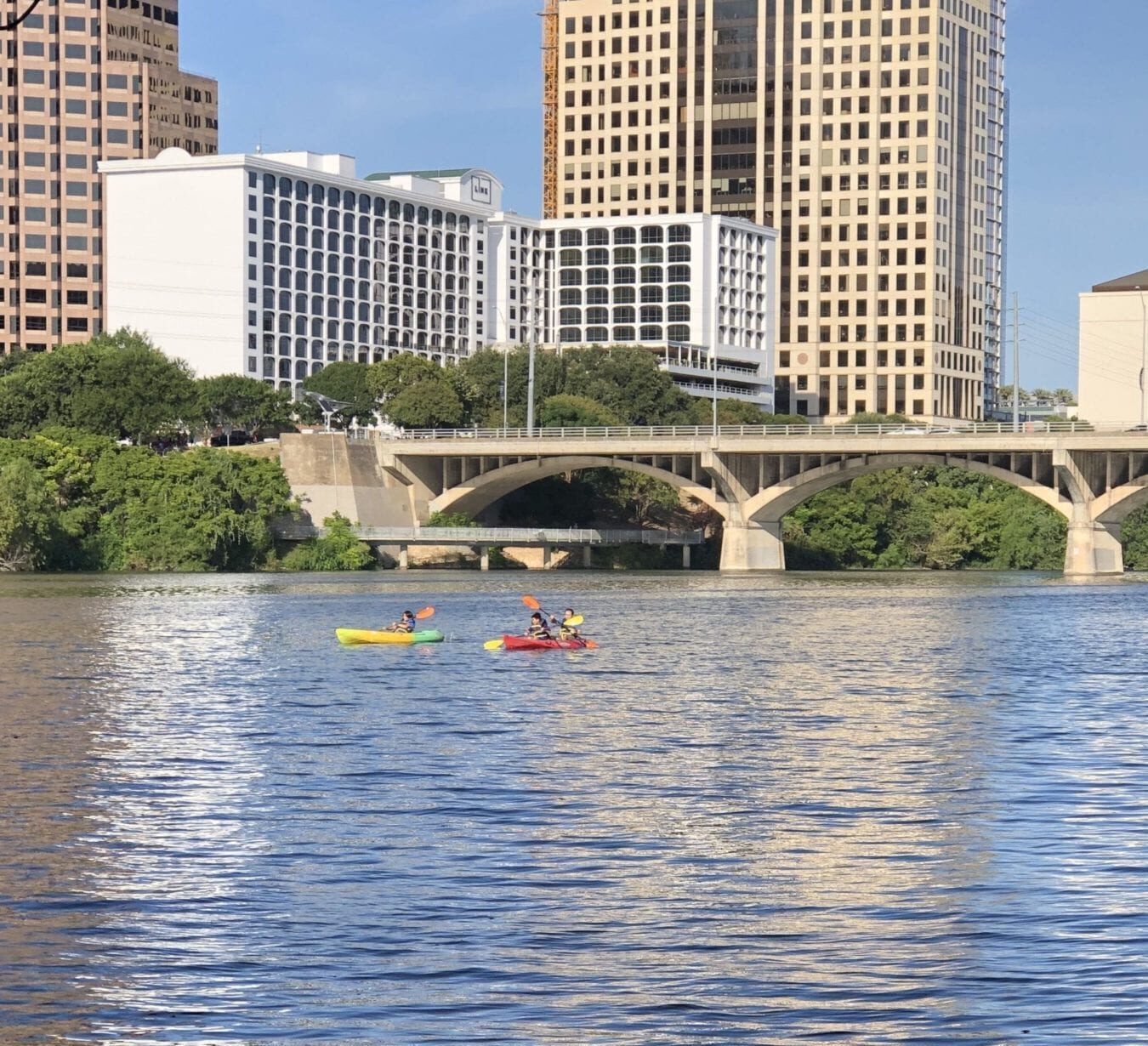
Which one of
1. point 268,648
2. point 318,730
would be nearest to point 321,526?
point 268,648

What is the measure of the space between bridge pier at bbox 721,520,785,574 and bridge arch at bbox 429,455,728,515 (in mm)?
1620

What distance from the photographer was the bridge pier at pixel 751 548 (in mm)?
139625

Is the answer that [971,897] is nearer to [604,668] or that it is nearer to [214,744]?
[214,744]

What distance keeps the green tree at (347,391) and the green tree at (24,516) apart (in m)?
59.7

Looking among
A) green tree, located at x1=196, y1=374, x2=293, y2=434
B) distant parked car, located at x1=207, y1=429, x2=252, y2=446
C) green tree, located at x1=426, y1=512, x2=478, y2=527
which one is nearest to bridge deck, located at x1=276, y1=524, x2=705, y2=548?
green tree, located at x1=426, y1=512, x2=478, y2=527

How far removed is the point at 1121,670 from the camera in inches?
2301

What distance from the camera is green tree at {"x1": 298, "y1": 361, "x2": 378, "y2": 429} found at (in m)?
178

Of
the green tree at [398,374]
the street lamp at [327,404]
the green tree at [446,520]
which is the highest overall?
the green tree at [398,374]

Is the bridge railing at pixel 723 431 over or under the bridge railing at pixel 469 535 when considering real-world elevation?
over

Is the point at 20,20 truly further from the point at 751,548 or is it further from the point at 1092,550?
the point at 751,548

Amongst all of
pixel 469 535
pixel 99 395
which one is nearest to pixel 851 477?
pixel 469 535

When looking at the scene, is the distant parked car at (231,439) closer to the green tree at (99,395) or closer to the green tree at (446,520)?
the green tree at (99,395)

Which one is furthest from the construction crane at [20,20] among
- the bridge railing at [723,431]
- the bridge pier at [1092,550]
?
the bridge pier at [1092,550]

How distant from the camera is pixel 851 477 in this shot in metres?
136
